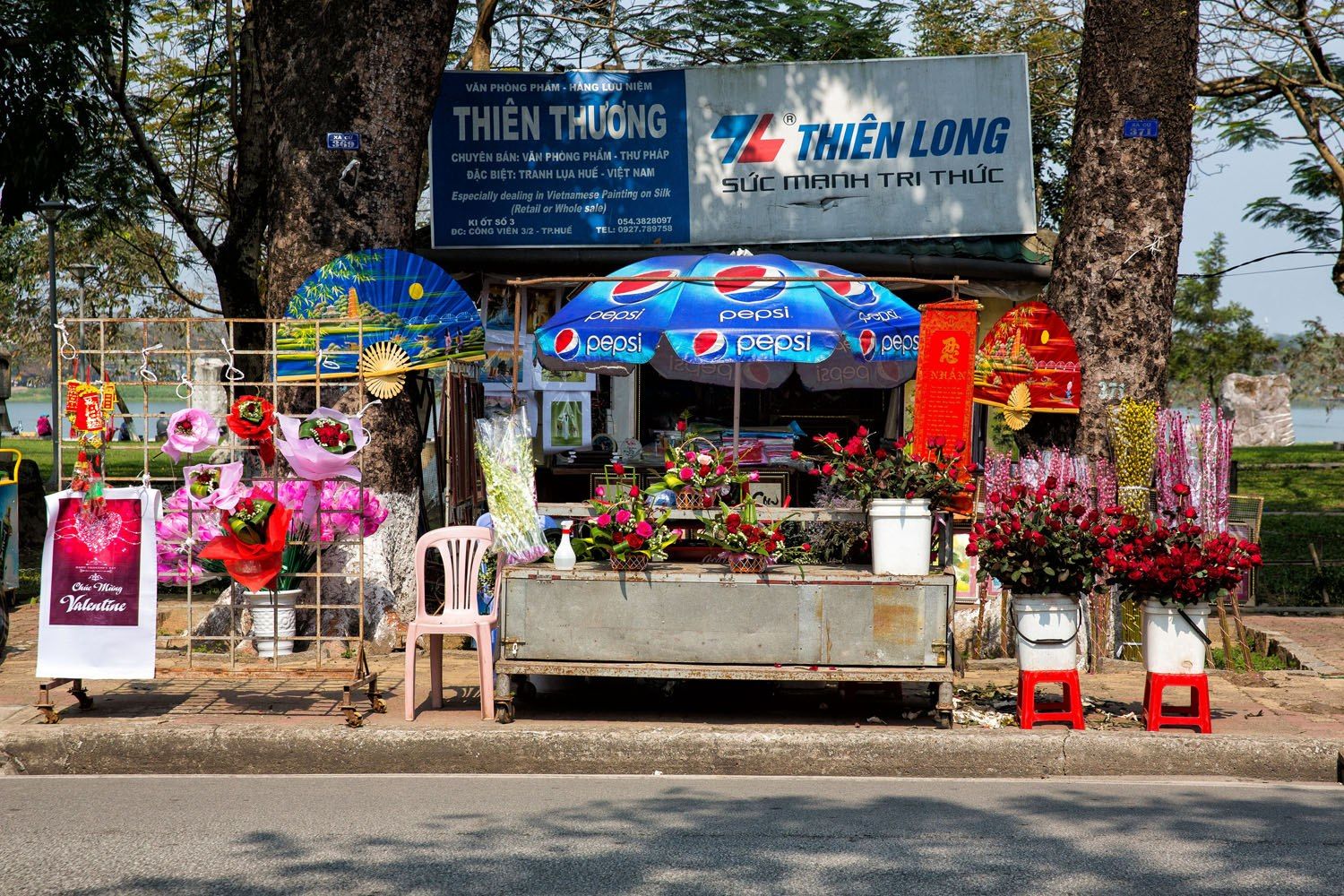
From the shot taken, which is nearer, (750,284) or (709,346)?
(709,346)

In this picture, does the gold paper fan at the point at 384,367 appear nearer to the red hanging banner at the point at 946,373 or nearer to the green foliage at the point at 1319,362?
the red hanging banner at the point at 946,373

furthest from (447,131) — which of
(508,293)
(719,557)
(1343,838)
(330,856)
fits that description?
(1343,838)

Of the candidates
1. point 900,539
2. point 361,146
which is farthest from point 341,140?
point 900,539

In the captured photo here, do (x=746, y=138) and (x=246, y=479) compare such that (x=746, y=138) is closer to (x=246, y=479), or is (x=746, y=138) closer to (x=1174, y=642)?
(x=246, y=479)

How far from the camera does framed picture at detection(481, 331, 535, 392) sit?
11883mm

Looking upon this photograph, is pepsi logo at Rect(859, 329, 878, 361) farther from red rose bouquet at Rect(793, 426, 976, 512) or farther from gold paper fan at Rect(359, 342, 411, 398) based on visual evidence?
gold paper fan at Rect(359, 342, 411, 398)

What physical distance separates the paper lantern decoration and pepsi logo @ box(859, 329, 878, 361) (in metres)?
0.97

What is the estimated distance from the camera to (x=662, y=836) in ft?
17.6

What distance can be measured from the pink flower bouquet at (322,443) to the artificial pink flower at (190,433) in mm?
423

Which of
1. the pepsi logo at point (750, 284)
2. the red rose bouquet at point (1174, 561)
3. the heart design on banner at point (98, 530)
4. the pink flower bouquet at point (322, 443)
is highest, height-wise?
the pepsi logo at point (750, 284)

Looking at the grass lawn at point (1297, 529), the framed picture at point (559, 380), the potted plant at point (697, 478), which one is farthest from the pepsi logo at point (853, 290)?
the grass lawn at point (1297, 529)

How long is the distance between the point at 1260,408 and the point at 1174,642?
104 feet

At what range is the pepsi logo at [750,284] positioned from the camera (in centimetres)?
872

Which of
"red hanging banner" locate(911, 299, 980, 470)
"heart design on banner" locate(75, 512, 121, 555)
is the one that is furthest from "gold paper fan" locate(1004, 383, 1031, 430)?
"heart design on banner" locate(75, 512, 121, 555)
